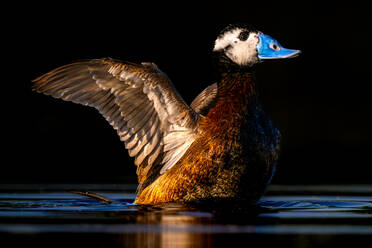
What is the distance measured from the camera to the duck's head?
898 centimetres

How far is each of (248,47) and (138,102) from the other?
3.75 ft

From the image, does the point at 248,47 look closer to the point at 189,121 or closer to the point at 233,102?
the point at 233,102

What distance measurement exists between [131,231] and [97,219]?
862 mm

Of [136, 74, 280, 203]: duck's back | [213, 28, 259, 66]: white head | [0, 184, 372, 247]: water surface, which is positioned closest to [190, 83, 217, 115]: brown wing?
[0, 184, 372, 247]: water surface

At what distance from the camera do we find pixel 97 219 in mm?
7480

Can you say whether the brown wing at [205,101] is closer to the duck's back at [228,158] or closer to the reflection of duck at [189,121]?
the reflection of duck at [189,121]

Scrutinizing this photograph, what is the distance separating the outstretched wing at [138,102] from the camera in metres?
8.84

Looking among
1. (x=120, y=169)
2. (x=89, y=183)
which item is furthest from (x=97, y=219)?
(x=120, y=169)

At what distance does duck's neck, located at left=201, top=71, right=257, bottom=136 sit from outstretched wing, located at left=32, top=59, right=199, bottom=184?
0.25 meters

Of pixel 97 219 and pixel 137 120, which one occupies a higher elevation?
pixel 137 120

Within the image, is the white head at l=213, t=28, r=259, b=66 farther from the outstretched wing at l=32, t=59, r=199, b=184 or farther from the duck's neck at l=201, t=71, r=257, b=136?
the outstretched wing at l=32, t=59, r=199, b=184

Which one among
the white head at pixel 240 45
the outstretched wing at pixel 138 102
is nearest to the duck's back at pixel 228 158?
the outstretched wing at pixel 138 102

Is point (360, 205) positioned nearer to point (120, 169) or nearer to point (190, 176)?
point (190, 176)

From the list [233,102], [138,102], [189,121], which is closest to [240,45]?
[233,102]
